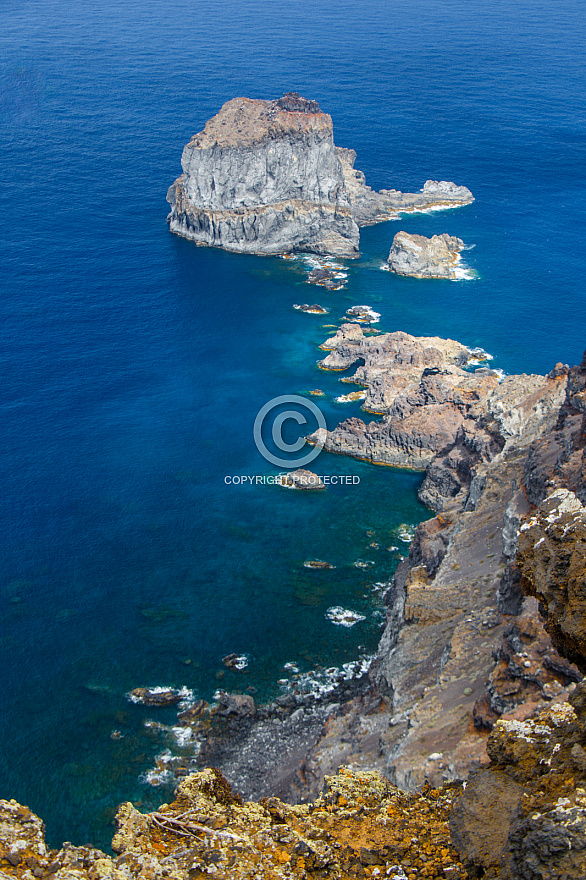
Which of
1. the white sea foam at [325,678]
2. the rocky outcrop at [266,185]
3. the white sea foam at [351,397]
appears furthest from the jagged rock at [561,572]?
the rocky outcrop at [266,185]

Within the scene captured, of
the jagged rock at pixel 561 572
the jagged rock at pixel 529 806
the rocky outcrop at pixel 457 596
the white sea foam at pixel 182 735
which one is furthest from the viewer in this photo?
the white sea foam at pixel 182 735

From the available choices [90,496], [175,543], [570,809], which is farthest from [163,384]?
[570,809]

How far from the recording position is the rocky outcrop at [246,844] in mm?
20484

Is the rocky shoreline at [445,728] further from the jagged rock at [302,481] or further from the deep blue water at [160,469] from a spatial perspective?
the jagged rock at [302,481]

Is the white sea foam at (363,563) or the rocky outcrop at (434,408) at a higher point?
the rocky outcrop at (434,408)

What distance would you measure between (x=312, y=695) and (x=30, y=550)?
1718 inches

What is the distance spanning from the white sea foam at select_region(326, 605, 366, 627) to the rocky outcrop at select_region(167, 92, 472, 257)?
4679 inches

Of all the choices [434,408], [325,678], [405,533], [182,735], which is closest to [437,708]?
[325,678]

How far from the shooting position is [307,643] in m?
80.3

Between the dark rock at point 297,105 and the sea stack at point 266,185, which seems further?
the dark rock at point 297,105

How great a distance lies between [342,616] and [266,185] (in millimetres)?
129799

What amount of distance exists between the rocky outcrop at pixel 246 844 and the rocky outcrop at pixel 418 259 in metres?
159

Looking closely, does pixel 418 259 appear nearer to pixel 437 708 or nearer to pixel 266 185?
pixel 266 185

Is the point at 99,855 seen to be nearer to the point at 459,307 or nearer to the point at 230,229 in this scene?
the point at 459,307
